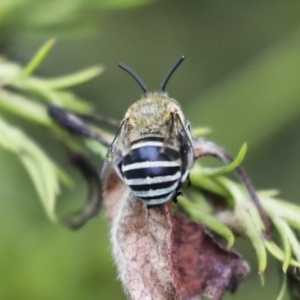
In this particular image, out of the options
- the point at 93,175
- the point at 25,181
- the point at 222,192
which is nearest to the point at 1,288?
the point at 25,181

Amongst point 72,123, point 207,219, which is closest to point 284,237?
point 207,219

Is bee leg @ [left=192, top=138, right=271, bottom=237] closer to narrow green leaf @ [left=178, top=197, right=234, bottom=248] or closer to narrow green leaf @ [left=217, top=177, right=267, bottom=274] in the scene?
narrow green leaf @ [left=217, top=177, right=267, bottom=274]

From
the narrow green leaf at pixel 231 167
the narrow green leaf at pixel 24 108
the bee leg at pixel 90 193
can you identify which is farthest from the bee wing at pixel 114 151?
the narrow green leaf at pixel 24 108

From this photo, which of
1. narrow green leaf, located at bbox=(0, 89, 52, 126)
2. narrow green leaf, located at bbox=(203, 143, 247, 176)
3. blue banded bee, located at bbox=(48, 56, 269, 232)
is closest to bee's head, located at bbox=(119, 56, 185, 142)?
blue banded bee, located at bbox=(48, 56, 269, 232)

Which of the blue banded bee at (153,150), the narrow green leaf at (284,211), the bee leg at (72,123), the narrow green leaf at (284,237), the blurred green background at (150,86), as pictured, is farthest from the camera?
the blurred green background at (150,86)

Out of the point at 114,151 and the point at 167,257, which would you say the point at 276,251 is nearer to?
the point at 167,257

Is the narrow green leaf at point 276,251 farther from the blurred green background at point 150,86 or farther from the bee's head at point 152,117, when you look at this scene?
the bee's head at point 152,117
